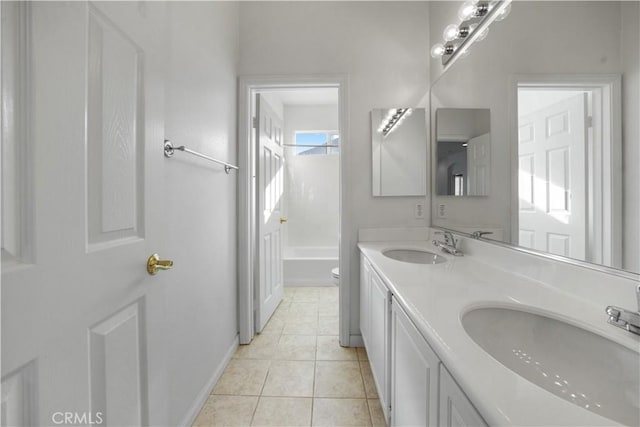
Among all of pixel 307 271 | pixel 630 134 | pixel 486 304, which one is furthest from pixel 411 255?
pixel 307 271

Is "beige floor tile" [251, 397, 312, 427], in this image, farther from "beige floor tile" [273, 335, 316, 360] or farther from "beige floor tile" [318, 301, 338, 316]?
"beige floor tile" [318, 301, 338, 316]

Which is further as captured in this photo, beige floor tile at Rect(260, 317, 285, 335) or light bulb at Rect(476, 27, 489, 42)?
beige floor tile at Rect(260, 317, 285, 335)

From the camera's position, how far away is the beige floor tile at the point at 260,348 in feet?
6.02

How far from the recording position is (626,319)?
1.92ft

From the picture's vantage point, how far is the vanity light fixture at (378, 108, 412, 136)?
192cm

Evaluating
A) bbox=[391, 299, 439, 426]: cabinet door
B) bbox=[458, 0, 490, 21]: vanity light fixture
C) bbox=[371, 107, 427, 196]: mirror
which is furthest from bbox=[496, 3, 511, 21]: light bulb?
bbox=[391, 299, 439, 426]: cabinet door

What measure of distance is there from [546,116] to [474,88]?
0.58m

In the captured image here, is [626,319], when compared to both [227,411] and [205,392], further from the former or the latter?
[205,392]

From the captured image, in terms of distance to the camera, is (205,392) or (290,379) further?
(290,379)

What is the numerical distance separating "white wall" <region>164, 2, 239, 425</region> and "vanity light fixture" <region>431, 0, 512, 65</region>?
4.58 ft

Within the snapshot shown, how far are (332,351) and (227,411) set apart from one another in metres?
0.80

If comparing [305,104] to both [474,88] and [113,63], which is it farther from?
[113,63]

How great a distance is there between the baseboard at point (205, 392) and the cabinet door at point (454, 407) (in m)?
1.24

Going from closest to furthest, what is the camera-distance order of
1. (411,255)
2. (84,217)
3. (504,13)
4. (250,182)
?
1. (84,217)
2. (504,13)
3. (411,255)
4. (250,182)
